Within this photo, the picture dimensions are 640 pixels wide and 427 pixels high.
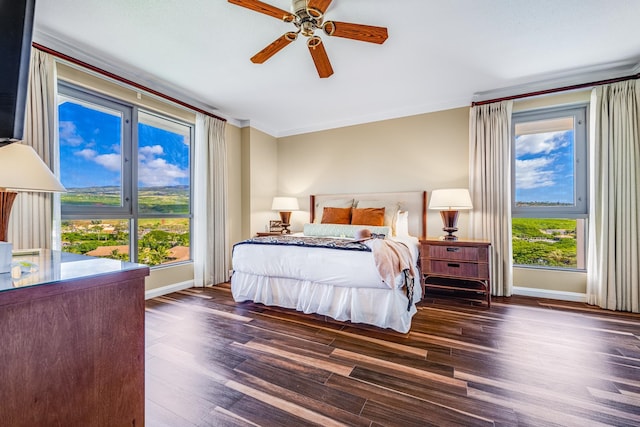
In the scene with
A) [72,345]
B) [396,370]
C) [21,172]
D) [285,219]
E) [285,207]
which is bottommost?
[396,370]

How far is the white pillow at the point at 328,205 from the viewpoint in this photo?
4219mm

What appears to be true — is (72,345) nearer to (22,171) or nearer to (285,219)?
(22,171)

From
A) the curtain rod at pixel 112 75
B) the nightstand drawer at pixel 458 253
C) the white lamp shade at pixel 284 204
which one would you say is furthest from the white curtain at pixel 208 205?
the nightstand drawer at pixel 458 253

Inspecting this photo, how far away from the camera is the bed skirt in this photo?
233 centimetres

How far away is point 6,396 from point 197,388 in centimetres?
104

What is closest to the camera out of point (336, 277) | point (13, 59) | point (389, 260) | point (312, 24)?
point (13, 59)

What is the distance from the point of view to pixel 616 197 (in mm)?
2857

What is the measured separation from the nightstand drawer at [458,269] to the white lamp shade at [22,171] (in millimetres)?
3222

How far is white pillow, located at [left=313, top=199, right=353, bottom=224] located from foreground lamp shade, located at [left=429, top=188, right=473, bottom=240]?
4.29ft

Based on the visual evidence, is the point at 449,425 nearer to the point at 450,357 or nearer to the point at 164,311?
the point at 450,357

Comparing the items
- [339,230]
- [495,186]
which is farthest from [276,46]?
[495,186]

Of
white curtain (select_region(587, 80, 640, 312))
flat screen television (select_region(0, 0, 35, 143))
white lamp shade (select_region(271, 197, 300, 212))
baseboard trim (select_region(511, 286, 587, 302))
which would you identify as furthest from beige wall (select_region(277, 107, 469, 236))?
flat screen television (select_region(0, 0, 35, 143))

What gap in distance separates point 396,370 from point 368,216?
2167mm

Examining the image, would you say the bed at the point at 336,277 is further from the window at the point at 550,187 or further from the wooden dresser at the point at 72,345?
the wooden dresser at the point at 72,345
